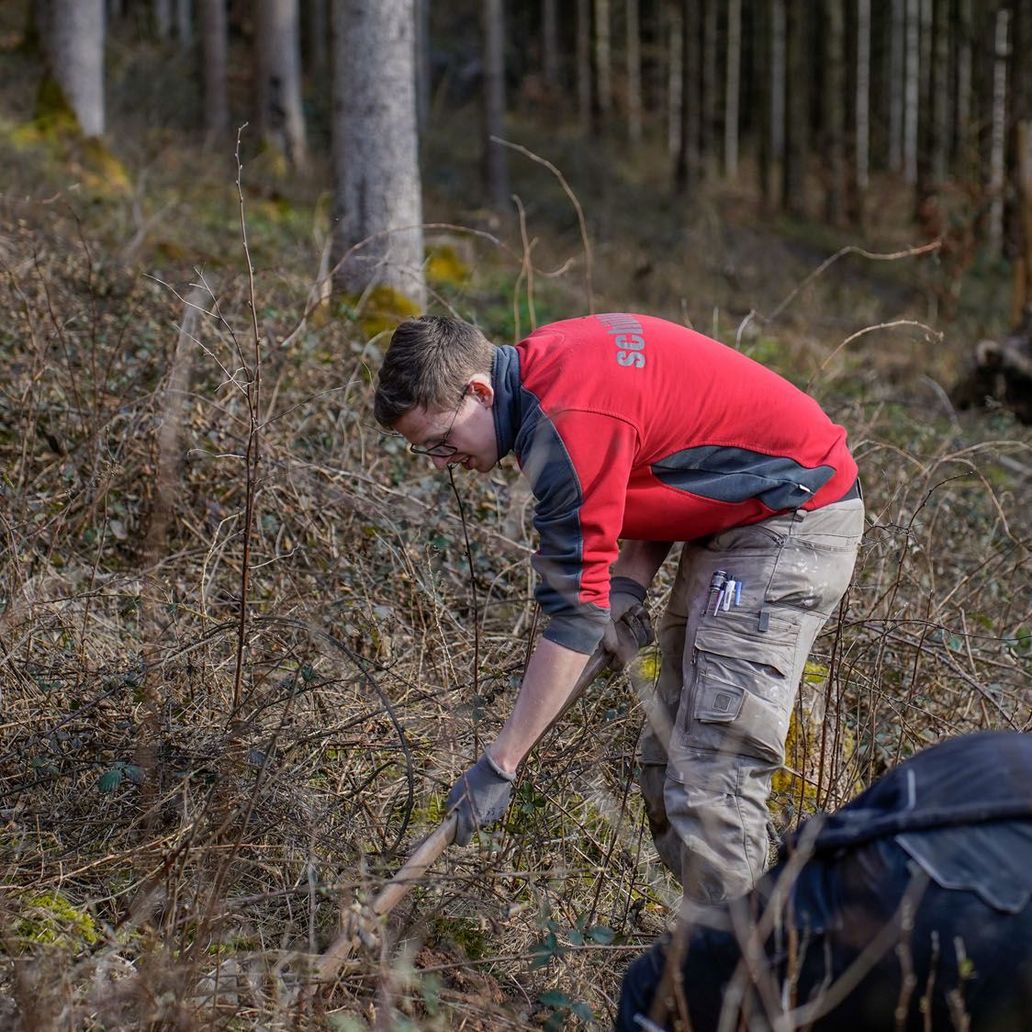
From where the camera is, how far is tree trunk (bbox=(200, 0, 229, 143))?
14.7 metres

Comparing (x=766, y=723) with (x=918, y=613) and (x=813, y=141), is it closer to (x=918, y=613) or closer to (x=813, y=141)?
(x=918, y=613)

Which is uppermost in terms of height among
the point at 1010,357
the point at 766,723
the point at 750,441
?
the point at 750,441

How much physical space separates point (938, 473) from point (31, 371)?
165 inches

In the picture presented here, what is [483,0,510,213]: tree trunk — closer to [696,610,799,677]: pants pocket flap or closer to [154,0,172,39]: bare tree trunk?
[154,0,172,39]: bare tree trunk

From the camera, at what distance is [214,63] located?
15.0 metres

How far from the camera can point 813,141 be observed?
26062 mm

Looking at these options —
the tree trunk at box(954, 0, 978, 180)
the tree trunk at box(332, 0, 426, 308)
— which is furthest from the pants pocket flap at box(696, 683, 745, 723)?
the tree trunk at box(954, 0, 978, 180)

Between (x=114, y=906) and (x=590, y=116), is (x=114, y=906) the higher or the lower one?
the higher one

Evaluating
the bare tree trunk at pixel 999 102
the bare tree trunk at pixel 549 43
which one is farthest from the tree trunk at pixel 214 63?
the bare tree trunk at pixel 549 43

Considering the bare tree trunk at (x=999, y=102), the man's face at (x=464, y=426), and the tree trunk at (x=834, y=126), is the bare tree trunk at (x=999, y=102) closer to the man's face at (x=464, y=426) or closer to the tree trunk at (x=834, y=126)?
the tree trunk at (x=834, y=126)

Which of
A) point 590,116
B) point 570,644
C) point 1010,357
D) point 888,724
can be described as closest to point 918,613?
point 888,724

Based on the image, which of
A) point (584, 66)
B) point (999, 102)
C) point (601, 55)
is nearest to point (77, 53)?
point (584, 66)

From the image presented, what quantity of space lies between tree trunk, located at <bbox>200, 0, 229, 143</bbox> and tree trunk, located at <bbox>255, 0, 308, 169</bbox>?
114 centimetres

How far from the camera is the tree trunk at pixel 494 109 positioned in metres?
15.0
